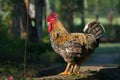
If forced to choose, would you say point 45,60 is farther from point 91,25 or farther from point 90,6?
point 90,6

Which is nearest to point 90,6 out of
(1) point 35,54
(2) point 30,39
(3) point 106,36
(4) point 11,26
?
(3) point 106,36

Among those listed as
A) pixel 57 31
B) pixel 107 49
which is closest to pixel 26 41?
pixel 57 31

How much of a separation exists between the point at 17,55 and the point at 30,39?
18.8 ft

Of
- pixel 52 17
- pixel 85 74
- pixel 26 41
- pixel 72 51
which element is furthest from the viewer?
pixel 52 17

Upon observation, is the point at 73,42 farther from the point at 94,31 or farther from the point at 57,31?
the point at 94,31

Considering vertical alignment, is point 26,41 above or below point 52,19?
below

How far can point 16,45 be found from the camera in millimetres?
18109

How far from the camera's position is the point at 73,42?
9305 mm

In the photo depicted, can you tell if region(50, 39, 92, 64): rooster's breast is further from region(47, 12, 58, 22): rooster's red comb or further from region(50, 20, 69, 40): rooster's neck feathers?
region(47, 12, 58, 22): rooster's red comb

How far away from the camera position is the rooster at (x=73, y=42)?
9.27m

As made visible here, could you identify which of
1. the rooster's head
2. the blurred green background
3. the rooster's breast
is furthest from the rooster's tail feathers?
the blurred green background

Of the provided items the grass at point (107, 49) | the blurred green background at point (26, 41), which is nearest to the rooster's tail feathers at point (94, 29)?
the blurred green background at point (26, 41)

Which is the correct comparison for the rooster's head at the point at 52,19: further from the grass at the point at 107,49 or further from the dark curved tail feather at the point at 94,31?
the grass at the point at 107,49

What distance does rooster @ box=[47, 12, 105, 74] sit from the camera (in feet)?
30.4
